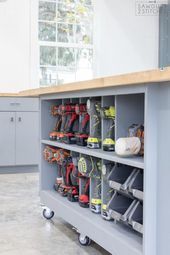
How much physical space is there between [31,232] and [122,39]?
4.40 m

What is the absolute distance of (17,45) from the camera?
538 centimetres

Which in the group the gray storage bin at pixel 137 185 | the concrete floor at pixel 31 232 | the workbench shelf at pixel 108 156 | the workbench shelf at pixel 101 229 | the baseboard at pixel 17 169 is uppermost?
the workbench shelf at pixel 108 156

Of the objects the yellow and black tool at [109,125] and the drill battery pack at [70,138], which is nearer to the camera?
the yellow and black tool at [109,125]

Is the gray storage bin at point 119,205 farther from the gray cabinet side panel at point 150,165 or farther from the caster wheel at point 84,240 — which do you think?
the caster wheel at point 84,240

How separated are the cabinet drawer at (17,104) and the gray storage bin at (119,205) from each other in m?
3.15

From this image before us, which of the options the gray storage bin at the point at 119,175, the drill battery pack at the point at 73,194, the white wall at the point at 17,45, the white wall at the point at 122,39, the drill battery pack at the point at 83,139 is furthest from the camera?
the white wall at the point at 122,39

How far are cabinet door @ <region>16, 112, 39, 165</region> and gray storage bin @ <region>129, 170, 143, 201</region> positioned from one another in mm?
3308

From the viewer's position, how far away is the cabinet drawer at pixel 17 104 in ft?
15.4

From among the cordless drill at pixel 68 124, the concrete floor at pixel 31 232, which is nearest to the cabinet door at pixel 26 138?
the concrete floor at pixel 31 232

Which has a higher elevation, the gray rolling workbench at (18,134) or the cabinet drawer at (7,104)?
the cabinet drawer at (7,104)

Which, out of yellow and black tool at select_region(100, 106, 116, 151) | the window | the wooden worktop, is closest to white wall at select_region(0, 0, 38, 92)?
the window

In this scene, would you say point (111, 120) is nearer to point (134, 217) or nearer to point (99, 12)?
point (134, 217)

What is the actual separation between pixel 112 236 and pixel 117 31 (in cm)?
484

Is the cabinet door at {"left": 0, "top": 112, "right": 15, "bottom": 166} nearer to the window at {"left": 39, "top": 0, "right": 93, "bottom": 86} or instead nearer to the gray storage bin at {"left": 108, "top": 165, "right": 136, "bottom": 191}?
the window at {"left": 39, "top": 0, "right": 93, "bottom": 86}
